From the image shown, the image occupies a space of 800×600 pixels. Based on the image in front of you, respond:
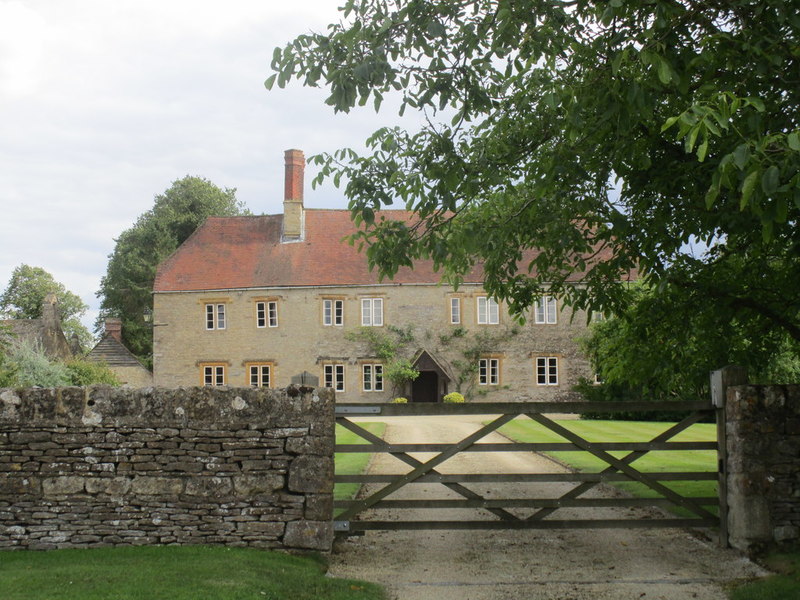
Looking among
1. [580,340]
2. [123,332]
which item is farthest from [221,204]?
[580,340]

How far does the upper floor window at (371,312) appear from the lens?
43562mm

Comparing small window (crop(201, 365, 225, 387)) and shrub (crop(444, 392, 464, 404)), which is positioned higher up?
small window (crop(201, 365, 225, 387))

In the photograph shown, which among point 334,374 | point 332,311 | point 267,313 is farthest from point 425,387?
point 267,313

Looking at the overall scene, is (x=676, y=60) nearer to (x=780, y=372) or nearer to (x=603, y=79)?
(x=603, y=79)

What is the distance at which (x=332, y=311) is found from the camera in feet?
144

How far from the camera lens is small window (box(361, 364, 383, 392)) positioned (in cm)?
4316

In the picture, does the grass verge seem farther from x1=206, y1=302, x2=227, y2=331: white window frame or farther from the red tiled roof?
x1=206, y1=302, x2=227, y2=331: white window frame

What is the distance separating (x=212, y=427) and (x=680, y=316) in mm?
6376

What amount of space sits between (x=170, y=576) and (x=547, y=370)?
37.7 m

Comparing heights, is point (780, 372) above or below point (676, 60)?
below

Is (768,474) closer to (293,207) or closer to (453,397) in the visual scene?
(453,397)

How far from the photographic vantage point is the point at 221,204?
201ft

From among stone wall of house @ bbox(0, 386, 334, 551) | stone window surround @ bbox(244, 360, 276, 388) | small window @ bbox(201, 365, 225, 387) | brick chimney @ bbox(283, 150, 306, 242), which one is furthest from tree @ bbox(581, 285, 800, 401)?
brick chimney @ bbox(283, 150, 306, 242)

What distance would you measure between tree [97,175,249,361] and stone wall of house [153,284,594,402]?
47.7 ft
